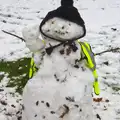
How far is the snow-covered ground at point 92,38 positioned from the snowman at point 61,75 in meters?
0.68

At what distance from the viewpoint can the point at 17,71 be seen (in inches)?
165

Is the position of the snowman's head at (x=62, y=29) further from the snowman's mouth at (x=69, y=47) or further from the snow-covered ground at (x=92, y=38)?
the snow-covered ground at (x=92, y=38)

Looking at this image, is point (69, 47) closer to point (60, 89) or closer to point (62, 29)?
point (62, 29)

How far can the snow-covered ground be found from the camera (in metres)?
3.37

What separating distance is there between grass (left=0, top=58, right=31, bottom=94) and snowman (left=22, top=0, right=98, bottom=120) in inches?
49.2

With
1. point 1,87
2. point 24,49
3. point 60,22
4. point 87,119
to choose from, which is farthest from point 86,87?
point 24,49

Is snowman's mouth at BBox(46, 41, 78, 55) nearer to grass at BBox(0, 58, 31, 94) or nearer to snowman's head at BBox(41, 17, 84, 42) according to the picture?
snowman's head at BBox(41, 17, 84, 42)

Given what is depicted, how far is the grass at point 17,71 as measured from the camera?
389 cm

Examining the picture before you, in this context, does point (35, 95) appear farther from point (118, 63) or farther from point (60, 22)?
point (118, 63)

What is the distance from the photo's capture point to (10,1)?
297 inches

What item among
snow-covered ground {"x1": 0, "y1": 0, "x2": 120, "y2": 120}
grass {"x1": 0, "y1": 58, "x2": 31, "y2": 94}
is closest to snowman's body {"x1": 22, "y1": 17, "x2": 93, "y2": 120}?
snow-covered ground {"x1": 0, "y1": 0, "x2": 120, "y2": 120}

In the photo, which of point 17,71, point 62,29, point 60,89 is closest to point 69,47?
point 62,29

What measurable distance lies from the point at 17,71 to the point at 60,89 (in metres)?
1.83

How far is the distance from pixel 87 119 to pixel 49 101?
13.2 inches
